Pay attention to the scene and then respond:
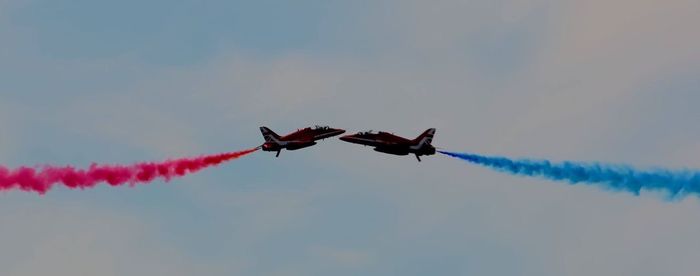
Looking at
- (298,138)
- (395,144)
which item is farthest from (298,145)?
(395,144)

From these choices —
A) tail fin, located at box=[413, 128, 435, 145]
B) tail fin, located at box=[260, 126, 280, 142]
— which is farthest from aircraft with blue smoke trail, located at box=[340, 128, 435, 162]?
tail fin, located at box=[260, 126, 280, 142]

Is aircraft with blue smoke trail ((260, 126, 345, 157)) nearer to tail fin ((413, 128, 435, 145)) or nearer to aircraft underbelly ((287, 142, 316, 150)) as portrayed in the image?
aircraft underbelly ((287, 142, 316, 150))

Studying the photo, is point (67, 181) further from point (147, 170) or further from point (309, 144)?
point (309, 144)

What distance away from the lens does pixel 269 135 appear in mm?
168500

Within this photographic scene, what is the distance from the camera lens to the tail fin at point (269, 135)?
167625 millimetres

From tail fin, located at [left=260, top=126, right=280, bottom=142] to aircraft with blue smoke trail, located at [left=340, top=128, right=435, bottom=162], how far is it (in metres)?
9.67

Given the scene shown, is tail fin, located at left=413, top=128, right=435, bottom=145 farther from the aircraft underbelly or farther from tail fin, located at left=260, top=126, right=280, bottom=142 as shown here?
tail fin, located at left=260, top=126, right=280, bottom=142

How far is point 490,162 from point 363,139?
1441 cm

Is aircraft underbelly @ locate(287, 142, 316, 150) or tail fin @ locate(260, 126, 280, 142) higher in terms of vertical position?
tail fin @ locate(260, 126, 280, 142)

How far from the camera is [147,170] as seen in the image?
166 metres

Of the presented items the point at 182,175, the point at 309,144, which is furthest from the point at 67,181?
the point at 309,144

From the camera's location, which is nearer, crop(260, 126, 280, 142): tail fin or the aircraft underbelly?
the aircraft underbelly

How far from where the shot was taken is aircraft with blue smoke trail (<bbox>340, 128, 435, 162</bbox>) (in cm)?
16212

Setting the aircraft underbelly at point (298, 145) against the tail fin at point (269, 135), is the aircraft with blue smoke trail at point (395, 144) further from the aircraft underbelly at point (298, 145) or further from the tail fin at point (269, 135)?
the tail fin at point (269, 135)
